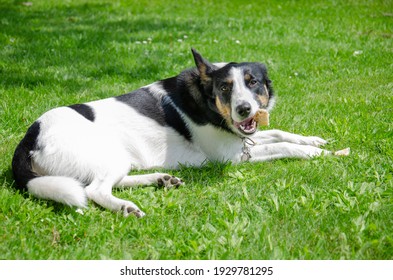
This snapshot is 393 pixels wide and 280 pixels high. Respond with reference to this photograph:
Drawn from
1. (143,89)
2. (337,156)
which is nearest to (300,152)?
(337,156)

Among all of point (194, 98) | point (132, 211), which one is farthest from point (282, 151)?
point (132, 211)

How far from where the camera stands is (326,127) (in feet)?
18.5

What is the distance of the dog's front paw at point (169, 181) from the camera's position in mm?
4367

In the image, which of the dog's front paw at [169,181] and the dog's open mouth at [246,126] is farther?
the dog's open mouth at [246,126]

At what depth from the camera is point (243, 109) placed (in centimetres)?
438

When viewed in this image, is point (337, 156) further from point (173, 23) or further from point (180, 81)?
point (173, 23)

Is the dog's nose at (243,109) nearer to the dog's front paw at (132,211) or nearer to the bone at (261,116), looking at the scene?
the bone at (261,116)

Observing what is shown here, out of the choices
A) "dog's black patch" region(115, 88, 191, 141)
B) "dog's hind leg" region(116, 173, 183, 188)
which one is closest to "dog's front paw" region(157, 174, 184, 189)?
"dog's hind leg" region(116, 173, 183, 188)

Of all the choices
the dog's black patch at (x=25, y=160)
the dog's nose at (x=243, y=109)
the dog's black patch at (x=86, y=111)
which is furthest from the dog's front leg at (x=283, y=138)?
the dog's black patch at (x=25, y=160)

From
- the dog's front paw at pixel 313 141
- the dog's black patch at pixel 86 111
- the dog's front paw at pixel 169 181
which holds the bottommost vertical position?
the dog's front paw at pixel 313 141

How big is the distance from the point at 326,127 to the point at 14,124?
146 inches

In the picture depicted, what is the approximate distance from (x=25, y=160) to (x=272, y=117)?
3251 millimetres
